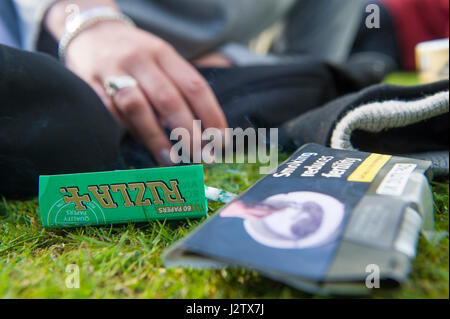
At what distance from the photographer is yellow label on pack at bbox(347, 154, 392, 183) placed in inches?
21.1

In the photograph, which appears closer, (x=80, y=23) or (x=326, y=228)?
(x=326, y=228)

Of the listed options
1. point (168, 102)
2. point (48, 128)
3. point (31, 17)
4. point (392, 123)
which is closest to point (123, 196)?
point (48, 128)

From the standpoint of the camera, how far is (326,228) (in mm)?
441

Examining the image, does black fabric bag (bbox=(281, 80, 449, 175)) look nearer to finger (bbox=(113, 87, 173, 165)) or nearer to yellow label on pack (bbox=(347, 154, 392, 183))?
yellow label on pack (bbox=(347, 154, 392, 183))

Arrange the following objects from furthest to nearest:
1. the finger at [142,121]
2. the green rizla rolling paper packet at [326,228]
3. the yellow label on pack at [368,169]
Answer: the finger at [142,121] → the yellow label on pack at [368,169] → the green rizla rolling paper packet at [326,228]

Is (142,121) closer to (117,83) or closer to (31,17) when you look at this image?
(117,83)

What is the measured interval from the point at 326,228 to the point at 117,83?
68 centimetres

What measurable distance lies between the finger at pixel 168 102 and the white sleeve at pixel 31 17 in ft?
1.22

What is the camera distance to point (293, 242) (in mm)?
433

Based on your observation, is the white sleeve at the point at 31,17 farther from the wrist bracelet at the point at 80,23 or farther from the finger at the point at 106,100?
the finger at the point at 106,100

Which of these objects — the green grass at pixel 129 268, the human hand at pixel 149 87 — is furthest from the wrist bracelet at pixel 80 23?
the green grass at pixel 129 268

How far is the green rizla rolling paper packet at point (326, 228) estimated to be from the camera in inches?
14.9

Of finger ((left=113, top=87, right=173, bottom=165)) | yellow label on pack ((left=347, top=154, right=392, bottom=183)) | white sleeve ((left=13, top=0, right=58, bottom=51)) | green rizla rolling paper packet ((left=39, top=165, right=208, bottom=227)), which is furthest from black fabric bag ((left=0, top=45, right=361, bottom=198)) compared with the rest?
yellow label on pack ((left=347, top=154, right=392, bottom=183))

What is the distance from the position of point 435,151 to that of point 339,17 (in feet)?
4.53
